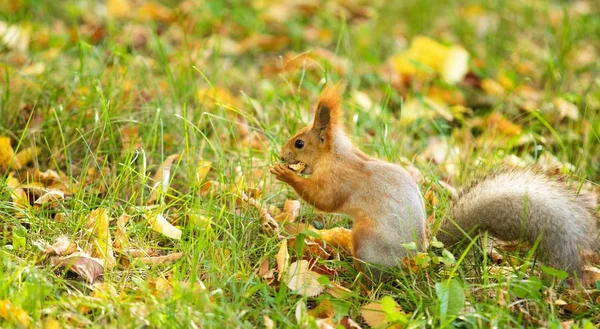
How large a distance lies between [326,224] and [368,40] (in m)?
2.11

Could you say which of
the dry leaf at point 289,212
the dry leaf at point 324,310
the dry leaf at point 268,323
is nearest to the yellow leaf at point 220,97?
the dry leaf at point 289,212

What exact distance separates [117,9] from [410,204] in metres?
2.69

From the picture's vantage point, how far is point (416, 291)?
2217mm

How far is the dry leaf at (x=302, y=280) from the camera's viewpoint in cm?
218

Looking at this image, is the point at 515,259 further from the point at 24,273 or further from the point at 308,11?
the point at 308,11

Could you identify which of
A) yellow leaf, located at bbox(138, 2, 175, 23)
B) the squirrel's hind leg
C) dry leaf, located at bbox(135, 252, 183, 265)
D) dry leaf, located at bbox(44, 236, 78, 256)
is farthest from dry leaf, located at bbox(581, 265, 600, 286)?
yellow leaf, located at bbox(138, 2, 175, 23)

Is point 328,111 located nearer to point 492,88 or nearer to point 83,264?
point 83,264

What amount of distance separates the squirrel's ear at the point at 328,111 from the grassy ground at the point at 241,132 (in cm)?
34

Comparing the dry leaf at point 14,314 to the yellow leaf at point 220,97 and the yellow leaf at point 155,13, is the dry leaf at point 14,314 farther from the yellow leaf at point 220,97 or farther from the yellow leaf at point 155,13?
the yellow leaf at point 155,13

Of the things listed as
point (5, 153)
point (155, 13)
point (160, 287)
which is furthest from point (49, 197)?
point (155, 13)

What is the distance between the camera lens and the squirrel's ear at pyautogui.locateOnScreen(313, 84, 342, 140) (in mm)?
2404

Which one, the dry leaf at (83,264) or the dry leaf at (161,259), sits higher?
the dry leaf at (83,264)

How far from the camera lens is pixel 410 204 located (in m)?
2.26

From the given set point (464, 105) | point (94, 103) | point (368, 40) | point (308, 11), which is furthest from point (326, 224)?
point (308, 11)
